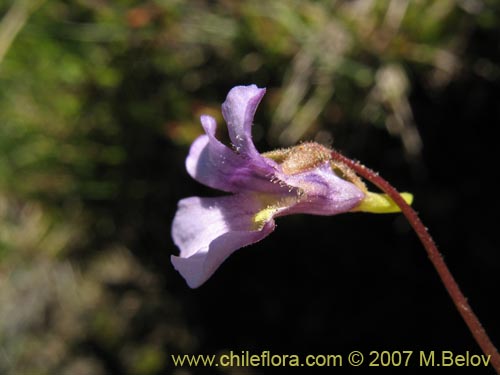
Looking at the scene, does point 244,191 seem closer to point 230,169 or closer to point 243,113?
point 230,169

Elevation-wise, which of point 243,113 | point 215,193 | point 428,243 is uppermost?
point 243,113

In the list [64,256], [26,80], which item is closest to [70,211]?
[64,256]

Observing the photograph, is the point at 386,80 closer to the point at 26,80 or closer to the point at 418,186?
the point at 418,186

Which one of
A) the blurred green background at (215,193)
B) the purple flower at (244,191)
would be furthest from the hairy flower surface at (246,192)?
the blurred green background at (215,193)

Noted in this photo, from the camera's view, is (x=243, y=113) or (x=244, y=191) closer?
(x=243, y=113)

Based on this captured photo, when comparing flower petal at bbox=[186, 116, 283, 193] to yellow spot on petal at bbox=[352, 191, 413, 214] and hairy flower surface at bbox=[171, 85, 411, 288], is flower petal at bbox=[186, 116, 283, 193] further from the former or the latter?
yellow spot on petal at bbox=[352, 191, 413, 214]

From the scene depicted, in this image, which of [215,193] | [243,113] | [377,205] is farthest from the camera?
[215,193]

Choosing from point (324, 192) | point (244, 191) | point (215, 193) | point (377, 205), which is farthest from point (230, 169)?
point (215, 193)
